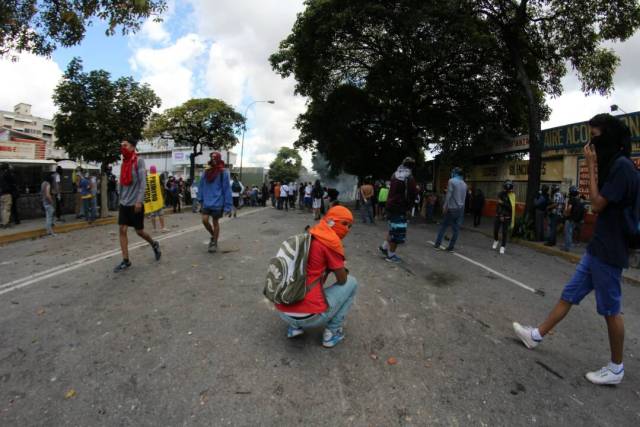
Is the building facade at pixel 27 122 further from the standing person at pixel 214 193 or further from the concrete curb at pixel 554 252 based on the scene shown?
the concrete curb at pixel 554 252

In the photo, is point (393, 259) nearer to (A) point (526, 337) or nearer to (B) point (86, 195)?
(A) point (526, 337)

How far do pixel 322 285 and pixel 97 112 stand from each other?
13.8 metres

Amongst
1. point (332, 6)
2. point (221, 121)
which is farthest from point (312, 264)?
point (221, 121)

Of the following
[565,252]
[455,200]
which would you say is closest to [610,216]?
[455,200]

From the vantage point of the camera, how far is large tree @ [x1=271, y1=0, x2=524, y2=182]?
13.5 meters

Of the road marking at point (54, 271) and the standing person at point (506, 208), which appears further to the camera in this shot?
the standing person at point (506, 208)

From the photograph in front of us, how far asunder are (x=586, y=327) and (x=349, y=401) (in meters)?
3.25

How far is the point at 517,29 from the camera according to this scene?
39.8 ft

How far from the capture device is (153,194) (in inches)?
375

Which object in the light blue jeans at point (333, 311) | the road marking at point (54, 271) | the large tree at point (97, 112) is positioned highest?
the large tree at point (97, 112)

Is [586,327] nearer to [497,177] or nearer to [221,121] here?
[497,177]

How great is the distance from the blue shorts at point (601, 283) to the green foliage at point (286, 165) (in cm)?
8376

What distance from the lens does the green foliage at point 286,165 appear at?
87600 mm

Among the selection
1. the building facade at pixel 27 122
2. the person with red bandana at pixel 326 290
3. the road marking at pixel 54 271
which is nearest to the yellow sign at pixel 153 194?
the road marking at pixel 54 271
